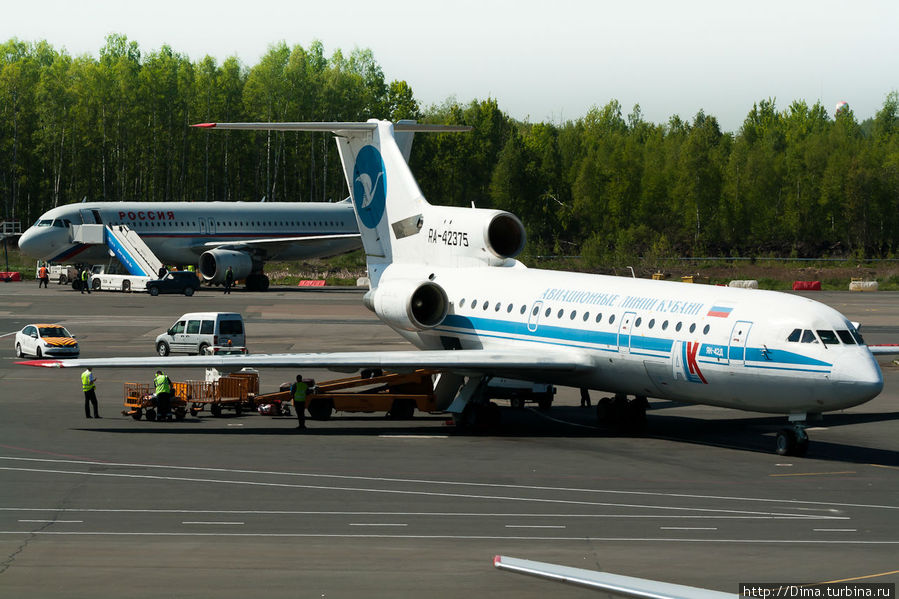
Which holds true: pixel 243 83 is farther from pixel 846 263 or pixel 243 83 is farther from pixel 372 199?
pixel 372 199

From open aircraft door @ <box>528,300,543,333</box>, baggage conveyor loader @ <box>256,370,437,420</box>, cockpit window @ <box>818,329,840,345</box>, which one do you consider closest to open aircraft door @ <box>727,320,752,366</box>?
cockpit window @ <box>818,329,840,345</box>

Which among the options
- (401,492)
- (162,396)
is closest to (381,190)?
(162,396)

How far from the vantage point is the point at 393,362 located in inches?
1157

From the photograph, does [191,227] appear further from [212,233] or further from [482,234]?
[482,234]

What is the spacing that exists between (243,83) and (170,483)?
409ft

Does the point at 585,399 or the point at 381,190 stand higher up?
the point at 381,190

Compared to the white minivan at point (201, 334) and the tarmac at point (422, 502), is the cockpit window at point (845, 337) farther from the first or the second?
the white minivan at point (201, 334)

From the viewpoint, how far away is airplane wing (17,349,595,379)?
28891mm

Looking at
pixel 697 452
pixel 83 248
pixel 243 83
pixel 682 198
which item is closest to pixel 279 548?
pixel 697 452

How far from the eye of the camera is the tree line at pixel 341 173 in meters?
125

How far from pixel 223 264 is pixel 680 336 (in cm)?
5503

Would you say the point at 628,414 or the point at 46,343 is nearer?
the point at 628,414

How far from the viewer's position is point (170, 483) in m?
22.8

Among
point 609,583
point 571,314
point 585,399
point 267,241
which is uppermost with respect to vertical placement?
point 609,583
